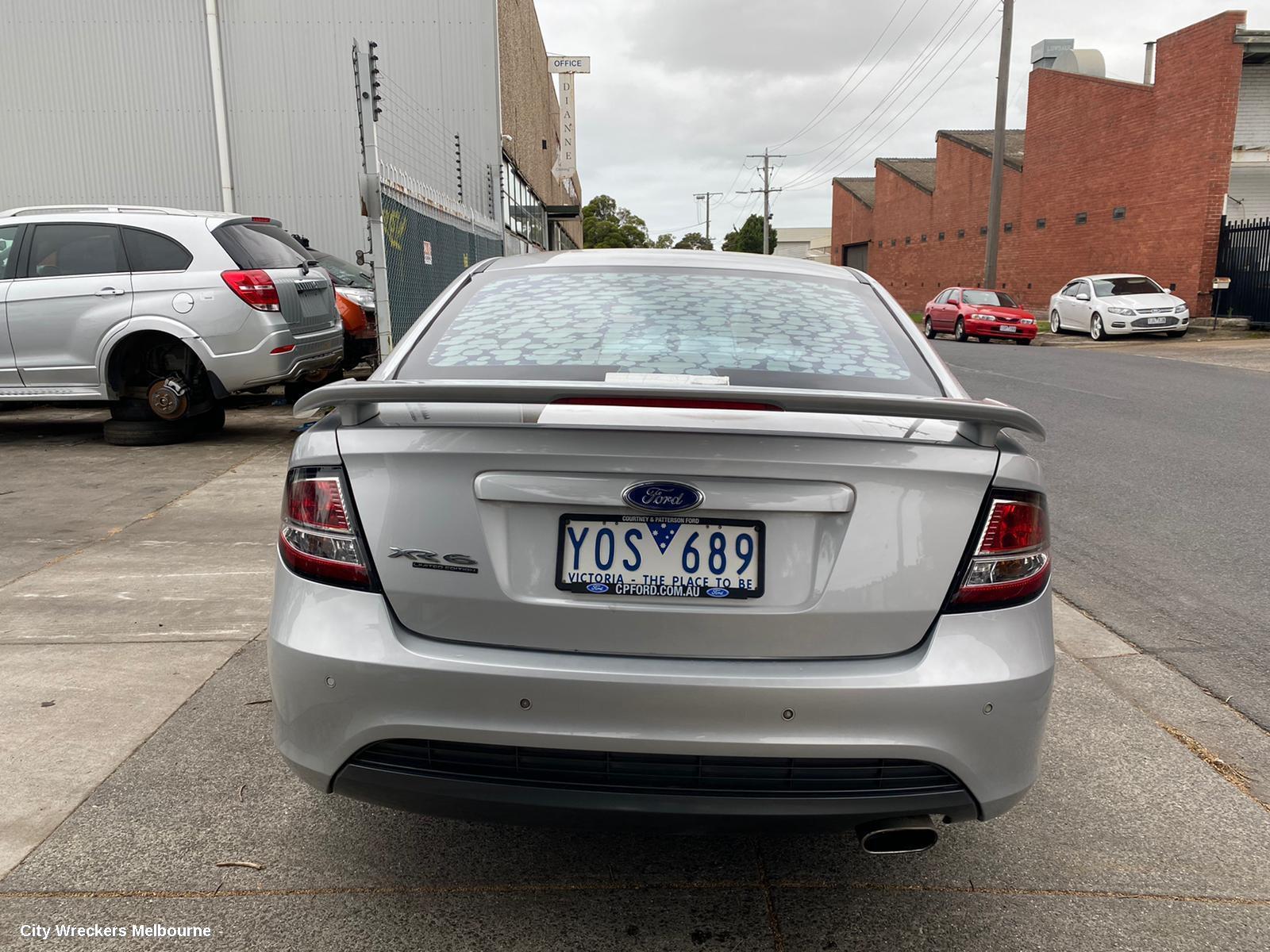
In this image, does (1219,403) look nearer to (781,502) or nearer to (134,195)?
(781,502)

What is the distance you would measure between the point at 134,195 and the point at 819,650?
66.7ft

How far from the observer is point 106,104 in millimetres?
18703

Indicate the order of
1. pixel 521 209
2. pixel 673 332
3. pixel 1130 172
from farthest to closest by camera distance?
pixel 1130 172
pixel 521 209
pixel 673 332

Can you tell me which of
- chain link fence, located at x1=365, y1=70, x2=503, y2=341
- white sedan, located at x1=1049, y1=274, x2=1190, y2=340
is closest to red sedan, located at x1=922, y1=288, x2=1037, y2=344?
white sedan, located at x1=1049, y1=274, x2=1190, y2=340

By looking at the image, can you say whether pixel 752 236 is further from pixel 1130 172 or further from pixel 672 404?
pixel 672 404

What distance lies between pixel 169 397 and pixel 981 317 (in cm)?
2128

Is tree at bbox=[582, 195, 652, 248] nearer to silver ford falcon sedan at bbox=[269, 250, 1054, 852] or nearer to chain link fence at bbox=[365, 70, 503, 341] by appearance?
chain link fence at bbox=[365, 70, 503, 341]

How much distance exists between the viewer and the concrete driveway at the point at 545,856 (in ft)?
7.73

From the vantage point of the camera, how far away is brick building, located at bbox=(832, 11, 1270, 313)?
26.5 m

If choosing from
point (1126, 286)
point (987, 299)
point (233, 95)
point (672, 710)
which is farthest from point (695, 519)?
point (987, 299)

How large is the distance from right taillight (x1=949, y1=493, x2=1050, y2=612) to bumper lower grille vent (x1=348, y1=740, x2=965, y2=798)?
1.22 ft

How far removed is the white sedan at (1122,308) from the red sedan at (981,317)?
113cm

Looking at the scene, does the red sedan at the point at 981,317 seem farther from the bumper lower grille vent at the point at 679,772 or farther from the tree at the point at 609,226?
the tree at the point at 609,226

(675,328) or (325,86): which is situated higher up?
(325,86)
